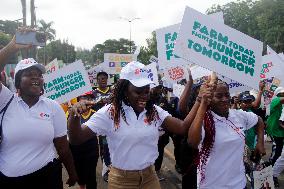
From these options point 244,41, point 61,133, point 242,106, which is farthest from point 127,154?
point 242,106

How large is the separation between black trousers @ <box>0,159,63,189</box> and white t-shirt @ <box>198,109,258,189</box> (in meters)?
1.29

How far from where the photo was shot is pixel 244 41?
354cm

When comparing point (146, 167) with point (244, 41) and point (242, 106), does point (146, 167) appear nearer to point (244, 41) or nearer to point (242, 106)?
point (244, 41)

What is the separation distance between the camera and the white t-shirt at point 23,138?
3.11 meters

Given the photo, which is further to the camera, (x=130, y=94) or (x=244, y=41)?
(x=244, y=41)

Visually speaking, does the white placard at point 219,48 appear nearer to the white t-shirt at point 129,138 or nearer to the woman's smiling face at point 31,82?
the white t-shirt at point 129,138

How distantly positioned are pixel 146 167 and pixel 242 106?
2718 mm

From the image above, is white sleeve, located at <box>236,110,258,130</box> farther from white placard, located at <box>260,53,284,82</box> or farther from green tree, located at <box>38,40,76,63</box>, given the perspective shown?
green tree, located at <box>38,40,76,63</box>

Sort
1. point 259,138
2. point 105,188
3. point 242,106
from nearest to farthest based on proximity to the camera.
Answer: point 259,138 → point 242,106 → point 105,188

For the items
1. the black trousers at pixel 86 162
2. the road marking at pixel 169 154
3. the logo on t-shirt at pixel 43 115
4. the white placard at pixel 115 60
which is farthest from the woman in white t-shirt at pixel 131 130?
the white placard at pixel 115 60

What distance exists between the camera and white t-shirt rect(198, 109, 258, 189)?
3018 mm

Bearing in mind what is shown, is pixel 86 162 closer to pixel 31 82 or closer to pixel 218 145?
pixel 31 82

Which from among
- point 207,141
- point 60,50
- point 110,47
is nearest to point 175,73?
point 207,141

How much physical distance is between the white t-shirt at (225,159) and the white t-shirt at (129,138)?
498 millimetres
